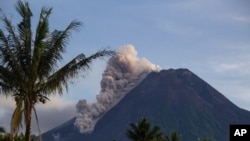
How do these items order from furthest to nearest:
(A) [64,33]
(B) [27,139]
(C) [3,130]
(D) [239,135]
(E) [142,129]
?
(E) [142,129]
(C) [3,130]
(A) [64,33]
(B) [27,139]
(D) [239,135]

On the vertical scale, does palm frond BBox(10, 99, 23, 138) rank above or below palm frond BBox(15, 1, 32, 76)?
below

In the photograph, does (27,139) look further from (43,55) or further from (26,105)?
(43,55)

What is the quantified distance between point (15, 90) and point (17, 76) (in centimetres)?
81

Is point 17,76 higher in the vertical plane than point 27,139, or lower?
higher

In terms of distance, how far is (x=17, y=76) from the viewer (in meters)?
24.9

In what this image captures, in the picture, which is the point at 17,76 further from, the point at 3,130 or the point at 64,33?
the point at 3,130

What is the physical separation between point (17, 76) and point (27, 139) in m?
2.66

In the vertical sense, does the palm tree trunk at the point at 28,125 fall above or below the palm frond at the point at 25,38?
below

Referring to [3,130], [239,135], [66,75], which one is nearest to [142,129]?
[3,130]

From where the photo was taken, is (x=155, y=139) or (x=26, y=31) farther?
(x=155, y=139)

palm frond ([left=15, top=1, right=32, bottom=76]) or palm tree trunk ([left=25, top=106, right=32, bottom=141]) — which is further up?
palm frond ([left=15, top=1, right=32, bottom=76])

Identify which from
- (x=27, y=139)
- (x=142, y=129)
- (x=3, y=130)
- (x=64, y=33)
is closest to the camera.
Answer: (x=27, y=139)

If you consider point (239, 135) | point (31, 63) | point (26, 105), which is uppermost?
point (31, 63)

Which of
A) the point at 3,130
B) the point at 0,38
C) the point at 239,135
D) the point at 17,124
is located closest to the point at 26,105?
the point at 17,124
